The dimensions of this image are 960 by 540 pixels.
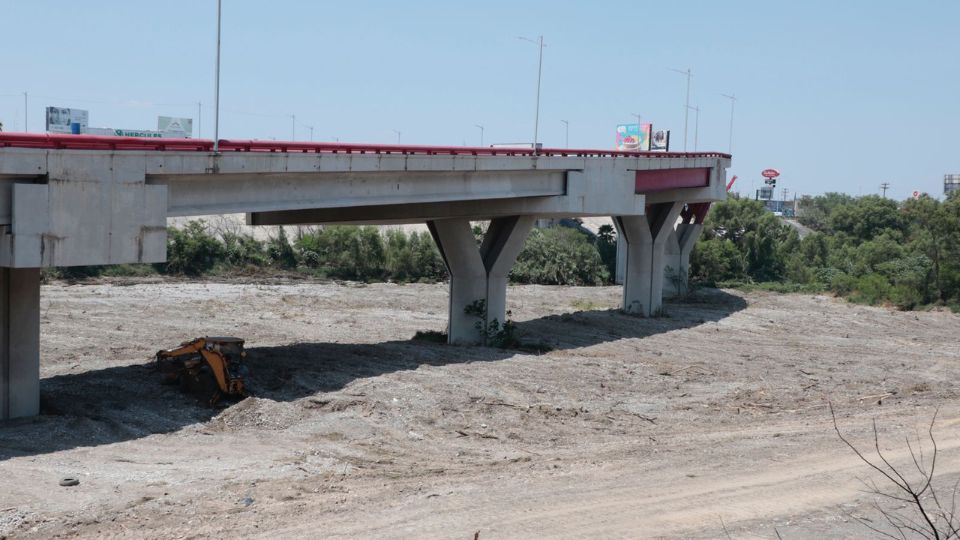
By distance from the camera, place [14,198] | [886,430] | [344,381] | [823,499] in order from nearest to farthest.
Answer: [823,499] → [14,198] → [886,430] → [344,381]

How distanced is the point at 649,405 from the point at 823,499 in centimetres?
943

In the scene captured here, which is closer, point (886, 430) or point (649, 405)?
point (886, 430)

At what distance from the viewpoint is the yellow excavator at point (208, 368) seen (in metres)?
24.4

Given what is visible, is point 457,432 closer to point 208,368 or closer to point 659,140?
point 208,368

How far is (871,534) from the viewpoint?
53.9 feet

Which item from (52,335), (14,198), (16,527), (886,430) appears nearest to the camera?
(16,527)

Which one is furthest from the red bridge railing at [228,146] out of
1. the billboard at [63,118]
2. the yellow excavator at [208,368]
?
the billboard at [63,118]

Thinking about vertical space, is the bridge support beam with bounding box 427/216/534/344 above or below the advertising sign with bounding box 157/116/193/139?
below

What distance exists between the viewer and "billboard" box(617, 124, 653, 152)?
68.3m

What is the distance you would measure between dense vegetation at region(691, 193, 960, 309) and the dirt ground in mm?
13866

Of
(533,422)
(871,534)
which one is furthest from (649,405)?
(871,534)

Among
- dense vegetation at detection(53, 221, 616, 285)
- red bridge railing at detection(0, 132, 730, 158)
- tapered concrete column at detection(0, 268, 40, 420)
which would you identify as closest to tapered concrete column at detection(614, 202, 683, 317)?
red bridge railing at detection(0, 132, 730, 158)

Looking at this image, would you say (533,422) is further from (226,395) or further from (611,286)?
(611,286)

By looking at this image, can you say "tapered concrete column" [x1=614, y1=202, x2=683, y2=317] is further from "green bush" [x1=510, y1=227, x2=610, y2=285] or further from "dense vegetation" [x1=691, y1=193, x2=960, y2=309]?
"green bush" [x1=510, y1=227, x2=610, y2=285]
